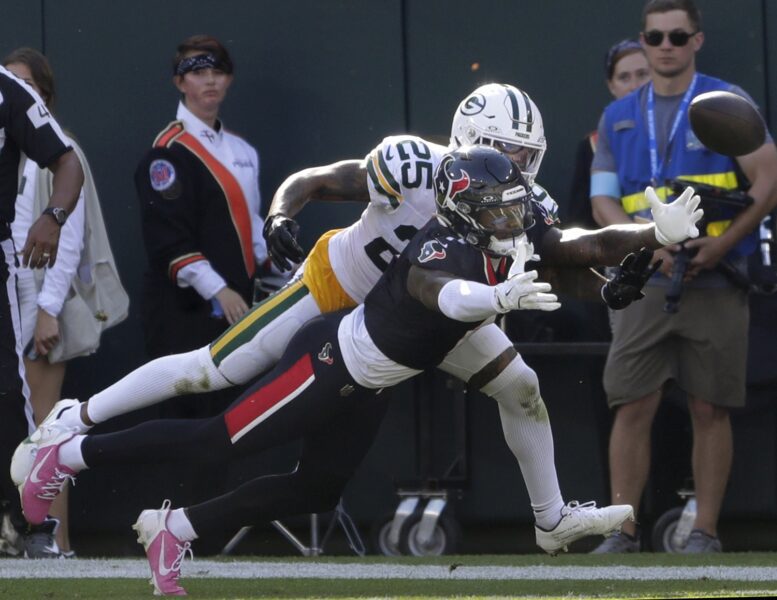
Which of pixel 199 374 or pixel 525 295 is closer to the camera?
pixel 525 295

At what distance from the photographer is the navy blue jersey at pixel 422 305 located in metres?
5.04

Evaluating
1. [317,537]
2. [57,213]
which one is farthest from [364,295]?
[317,537]

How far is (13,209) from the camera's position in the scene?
598 cm

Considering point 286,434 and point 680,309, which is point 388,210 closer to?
point 286,434

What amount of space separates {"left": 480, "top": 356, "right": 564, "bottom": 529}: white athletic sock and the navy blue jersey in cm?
39

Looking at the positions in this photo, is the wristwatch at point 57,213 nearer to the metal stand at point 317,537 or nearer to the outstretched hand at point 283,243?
the outstretched hand at point 283,243

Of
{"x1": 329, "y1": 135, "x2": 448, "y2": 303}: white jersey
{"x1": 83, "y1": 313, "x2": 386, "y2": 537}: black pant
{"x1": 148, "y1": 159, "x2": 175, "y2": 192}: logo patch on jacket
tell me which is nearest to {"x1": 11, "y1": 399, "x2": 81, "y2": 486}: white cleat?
{"x1": 83, "y1": 313, "x2": 386, "y2": 537}: black pant

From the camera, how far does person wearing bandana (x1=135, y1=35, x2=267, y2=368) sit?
23.5 ft

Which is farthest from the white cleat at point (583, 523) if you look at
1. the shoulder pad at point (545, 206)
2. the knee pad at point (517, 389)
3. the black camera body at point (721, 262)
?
the black camera body at point (721, 262)

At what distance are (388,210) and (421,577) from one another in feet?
3.94

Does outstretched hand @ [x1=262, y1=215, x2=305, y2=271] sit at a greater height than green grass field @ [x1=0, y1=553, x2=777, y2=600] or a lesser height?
greater

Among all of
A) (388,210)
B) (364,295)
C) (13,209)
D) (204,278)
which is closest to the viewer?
(388,210)

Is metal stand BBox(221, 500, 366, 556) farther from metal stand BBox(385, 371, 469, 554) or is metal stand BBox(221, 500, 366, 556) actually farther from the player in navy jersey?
the player in navy jersey

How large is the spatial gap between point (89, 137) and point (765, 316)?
2.92 meters
